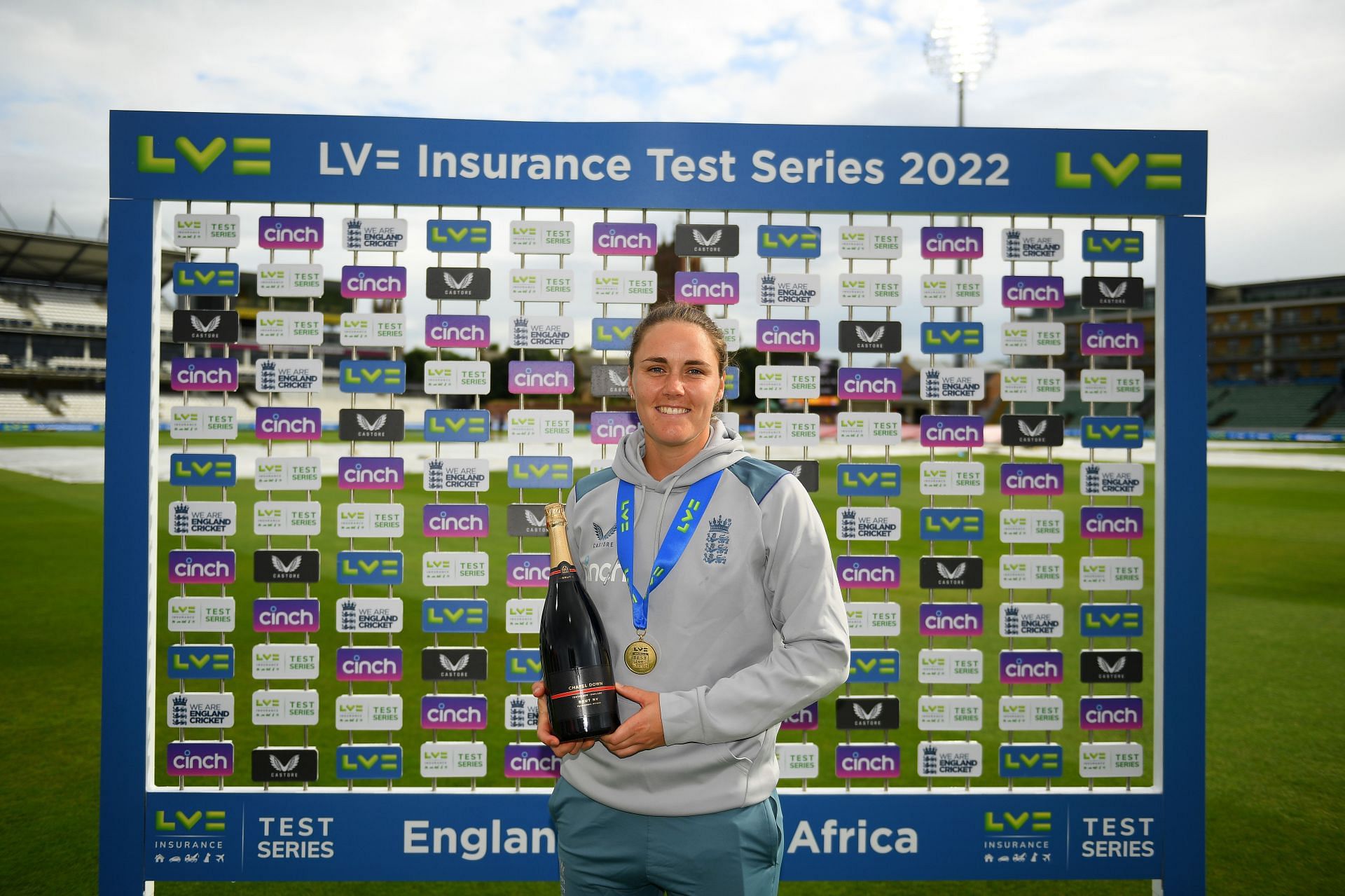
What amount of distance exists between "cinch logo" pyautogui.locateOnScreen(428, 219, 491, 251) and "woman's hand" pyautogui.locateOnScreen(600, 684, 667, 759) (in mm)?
2393

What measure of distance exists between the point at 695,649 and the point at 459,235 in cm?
235

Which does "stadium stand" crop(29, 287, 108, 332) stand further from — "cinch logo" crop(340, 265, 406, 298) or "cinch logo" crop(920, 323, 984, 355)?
"cinch logo" crop(920, 323, 984, 355)

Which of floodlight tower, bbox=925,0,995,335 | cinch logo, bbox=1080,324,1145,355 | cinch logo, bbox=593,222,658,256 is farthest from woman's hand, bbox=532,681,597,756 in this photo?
floodlight tower, bbox=925,0,995,335

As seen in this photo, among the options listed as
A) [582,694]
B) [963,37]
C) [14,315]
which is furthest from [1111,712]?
[14,315]

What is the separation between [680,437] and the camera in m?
1.87

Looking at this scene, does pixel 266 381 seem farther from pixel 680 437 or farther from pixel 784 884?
pixel 784 884

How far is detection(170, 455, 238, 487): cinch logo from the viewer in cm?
360

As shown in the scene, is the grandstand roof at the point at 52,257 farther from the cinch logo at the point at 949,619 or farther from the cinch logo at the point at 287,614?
the cinch logo at the point at 949,619

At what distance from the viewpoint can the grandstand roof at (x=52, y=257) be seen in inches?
1742

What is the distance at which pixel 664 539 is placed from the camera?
1889mm

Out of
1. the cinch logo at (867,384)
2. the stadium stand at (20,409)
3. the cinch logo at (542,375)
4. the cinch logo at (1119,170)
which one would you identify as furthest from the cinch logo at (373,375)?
the stadium stand at (20,409)

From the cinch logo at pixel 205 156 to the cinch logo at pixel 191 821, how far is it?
265 cm

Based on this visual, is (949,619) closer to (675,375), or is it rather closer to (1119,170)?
(1119,170)

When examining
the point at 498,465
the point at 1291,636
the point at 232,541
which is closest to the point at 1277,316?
the point at 498,465
